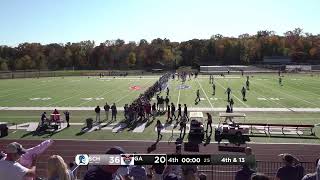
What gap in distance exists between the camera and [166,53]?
507 feet

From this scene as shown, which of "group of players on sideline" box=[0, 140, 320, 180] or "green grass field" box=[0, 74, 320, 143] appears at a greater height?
"group of players on sideline" box=[0, 140, 320, 180]

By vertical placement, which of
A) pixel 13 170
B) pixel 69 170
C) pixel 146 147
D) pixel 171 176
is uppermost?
pixel 69 170

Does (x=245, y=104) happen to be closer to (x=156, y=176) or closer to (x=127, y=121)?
(x=127, y=121)

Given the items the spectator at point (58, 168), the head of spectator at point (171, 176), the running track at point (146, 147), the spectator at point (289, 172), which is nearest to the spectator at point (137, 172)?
the head of spectator at point (171, 176)

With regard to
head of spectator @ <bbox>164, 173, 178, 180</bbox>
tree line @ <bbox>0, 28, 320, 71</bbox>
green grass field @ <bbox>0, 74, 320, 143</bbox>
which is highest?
tree line @ <bbox>0, 28, 320, 71</bbox>

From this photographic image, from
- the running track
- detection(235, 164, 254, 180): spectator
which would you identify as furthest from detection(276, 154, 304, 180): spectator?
the running track

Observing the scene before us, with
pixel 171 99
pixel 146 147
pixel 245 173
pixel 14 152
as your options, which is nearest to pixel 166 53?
pixel 171 99

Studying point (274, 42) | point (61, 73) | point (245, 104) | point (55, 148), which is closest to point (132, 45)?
point (274, 42)

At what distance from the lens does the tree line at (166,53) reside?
152 meters

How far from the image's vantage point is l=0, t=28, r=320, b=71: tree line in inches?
5989

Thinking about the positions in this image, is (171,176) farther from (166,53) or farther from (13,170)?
(166,53)

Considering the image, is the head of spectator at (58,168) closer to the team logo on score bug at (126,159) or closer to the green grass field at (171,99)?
the team logo on score bug at (126,159)

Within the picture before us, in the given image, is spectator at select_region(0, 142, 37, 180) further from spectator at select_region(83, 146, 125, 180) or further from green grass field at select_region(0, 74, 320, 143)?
green grass field at select_region(0, 74, 320, 143)

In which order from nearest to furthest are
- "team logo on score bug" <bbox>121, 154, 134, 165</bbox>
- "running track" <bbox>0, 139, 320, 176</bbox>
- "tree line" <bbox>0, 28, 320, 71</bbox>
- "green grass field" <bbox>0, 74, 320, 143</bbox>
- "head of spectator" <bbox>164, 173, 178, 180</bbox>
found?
"team logo on score bug" <bbox>121, 154, 134, 165</bbox> < "head of spectator" <bbox>164, 173, 178, 180</bbox> < "running track" <bbox>0, 139, 320, 176</bbox> < "green grass field" <bbox>0, 74, 320, 143</bbox> < "tree line" <bbox>0, 28, 320, 71</bbox>
